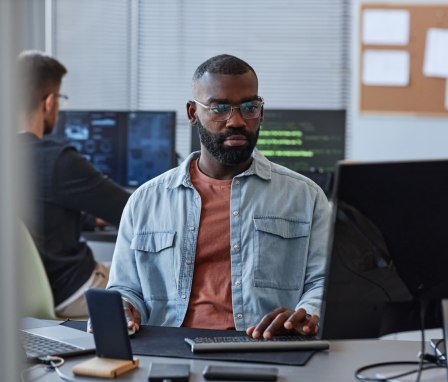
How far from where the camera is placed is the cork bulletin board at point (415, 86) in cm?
461

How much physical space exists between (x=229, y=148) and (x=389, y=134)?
A: 2.93 m

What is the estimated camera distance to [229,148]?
1.96 metres

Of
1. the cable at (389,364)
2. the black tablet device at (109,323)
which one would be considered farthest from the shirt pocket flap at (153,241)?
the cable at (389,364)

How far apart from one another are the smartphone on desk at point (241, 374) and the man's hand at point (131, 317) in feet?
0.95

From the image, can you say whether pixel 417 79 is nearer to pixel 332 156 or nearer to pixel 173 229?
pixel 332 156

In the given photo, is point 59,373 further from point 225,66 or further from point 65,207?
A: point 65,207

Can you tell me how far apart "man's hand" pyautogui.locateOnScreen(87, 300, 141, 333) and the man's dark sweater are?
123cm

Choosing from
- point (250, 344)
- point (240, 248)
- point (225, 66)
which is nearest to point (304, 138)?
point (225, 66)

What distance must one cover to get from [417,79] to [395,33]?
0.29m

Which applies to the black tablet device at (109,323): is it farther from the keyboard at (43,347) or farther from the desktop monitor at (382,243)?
the desktop monitor at (382,243)

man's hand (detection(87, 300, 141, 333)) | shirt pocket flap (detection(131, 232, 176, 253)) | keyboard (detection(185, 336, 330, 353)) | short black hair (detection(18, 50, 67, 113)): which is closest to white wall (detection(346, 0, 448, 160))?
short black hair (detection(18, 50, 67, 113))

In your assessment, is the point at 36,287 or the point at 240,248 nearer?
the point at 240,248

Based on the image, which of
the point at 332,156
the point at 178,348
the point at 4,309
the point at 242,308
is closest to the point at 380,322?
the point at 178,348

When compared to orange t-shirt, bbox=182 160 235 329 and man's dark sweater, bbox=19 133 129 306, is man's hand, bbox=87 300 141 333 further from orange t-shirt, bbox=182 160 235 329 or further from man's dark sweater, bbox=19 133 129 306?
man's dark sweater, bbox=19 133 129 306
